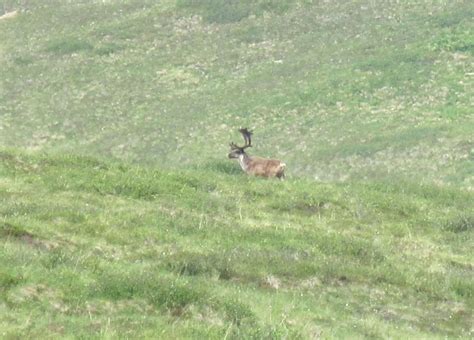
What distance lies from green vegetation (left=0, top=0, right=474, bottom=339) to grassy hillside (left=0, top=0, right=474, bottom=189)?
0.15m

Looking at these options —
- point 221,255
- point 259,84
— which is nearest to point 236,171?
point 221,255

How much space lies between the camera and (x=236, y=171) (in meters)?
31.8

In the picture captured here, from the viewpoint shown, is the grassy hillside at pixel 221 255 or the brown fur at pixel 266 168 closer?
the grassy hillside at pixel 221 255

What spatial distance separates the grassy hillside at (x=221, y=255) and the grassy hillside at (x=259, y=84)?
13.3m

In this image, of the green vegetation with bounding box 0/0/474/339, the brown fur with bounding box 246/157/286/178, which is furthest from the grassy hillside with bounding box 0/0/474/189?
the brown fur with bounding box 246/157/286/178

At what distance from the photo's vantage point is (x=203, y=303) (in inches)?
560

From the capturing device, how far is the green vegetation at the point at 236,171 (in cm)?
1452

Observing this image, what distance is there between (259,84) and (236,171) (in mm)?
21558

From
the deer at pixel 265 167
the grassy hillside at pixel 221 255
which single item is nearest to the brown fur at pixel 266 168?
the deer at pixel 265 167

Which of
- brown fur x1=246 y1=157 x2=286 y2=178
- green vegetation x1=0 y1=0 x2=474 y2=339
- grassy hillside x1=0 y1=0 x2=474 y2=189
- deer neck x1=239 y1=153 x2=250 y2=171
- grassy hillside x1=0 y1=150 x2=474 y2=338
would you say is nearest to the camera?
grassy hillside x1=0 y1=150 x2=474 y2=338

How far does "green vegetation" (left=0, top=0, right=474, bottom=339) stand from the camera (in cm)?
1452

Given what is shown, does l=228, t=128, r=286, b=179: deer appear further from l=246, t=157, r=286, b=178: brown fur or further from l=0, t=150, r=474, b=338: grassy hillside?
l=0, t=150, r=474, b=338: grassy hillside

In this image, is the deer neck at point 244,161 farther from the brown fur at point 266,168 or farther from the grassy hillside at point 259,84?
the grassy hillside at point 259,84

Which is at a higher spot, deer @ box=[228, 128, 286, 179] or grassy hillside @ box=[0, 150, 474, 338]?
grassy hillside @ box=[0, 150, 474, 338]
